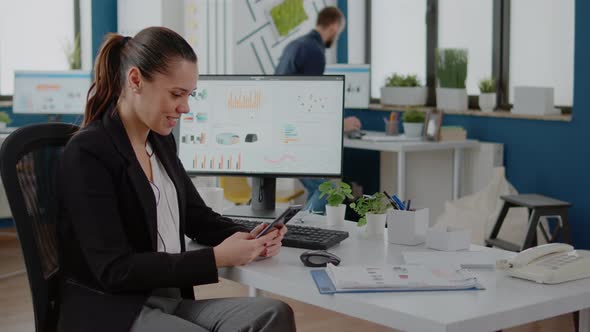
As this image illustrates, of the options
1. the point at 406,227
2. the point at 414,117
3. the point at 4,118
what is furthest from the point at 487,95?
the point at 406,227

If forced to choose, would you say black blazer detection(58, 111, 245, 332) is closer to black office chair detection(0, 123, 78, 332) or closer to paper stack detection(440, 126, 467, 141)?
black office chair detection(0, 123, 78, 332)

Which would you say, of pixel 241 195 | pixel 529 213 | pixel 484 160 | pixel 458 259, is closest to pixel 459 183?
pixel 484 160

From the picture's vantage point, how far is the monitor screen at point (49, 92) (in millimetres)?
6109

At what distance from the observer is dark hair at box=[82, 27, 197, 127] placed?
197 centimetres

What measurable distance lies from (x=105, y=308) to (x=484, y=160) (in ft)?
12.9

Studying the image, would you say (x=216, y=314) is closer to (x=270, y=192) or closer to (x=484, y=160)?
(x=270, y=192)

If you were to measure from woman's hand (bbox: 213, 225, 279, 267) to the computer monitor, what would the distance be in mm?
731

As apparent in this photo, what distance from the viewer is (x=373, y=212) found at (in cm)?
239

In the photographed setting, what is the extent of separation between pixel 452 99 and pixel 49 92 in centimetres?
278

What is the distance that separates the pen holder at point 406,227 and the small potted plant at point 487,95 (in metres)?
3.46

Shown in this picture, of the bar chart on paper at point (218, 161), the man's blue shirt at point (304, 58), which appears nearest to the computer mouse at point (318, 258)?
the bar chart on paper at point (218, 161)

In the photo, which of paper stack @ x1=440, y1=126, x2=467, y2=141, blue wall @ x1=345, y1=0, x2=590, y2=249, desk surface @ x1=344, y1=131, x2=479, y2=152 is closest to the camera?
blue wall @ x1=345, y1=0, x2=590, y2=249

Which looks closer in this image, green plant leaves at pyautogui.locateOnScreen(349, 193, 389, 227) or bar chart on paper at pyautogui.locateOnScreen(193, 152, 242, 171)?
green plant leaves at pyautogui.locateOnScreen(349, 193, 389, 227)

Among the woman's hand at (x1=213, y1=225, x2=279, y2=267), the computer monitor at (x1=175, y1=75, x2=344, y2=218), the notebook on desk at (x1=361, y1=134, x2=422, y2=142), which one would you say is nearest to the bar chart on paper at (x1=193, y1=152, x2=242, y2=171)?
the computer monitor at (x1=175, y1=75, x2=344, y2=218)
